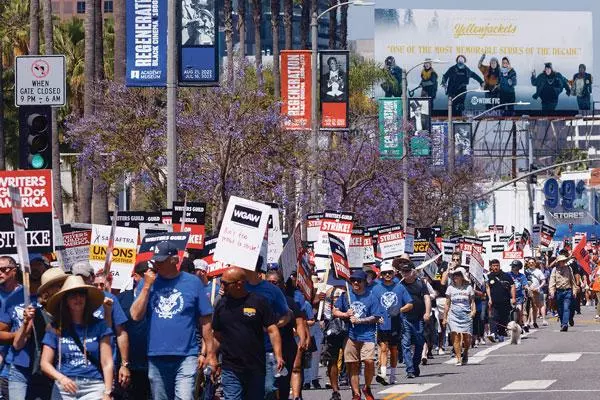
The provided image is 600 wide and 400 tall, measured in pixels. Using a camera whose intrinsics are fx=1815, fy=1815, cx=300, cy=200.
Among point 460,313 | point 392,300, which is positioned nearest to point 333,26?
point 460,313

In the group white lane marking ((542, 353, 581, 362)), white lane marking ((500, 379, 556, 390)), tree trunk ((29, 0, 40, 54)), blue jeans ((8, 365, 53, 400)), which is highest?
tree trunk ((29, 0, 40, 54))

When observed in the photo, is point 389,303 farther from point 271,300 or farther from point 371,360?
point 271,300

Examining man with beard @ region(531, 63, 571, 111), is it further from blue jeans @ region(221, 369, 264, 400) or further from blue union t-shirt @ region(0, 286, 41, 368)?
blue union t-shirt @ region(0, 286, 41, 368)

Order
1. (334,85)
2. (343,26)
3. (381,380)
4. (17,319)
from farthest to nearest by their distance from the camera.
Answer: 1. (343,26)
2. (334,85)
3. (381,380)
4. (17,319)

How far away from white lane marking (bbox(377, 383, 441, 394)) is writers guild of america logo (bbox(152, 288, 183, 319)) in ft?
29.6

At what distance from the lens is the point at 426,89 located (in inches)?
3871

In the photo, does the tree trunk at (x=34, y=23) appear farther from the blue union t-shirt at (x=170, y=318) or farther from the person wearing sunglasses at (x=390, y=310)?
the blue union t-shirt at (x=170, y=318)

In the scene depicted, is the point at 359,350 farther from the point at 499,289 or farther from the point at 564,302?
the point at 564,302

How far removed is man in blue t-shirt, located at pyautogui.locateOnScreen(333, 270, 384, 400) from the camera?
21422 millimetres

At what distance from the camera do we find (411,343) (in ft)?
86.2

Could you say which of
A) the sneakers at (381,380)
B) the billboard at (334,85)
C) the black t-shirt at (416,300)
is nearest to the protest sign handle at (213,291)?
the sneakers at (381,380)

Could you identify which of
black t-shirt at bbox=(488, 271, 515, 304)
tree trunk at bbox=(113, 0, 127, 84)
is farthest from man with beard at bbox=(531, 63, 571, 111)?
black t-shirt at bbox=(488, 271, 515, 304)

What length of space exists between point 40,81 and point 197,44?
8686 mm

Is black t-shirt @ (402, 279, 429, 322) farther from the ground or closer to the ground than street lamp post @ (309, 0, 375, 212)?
closer to the ground
